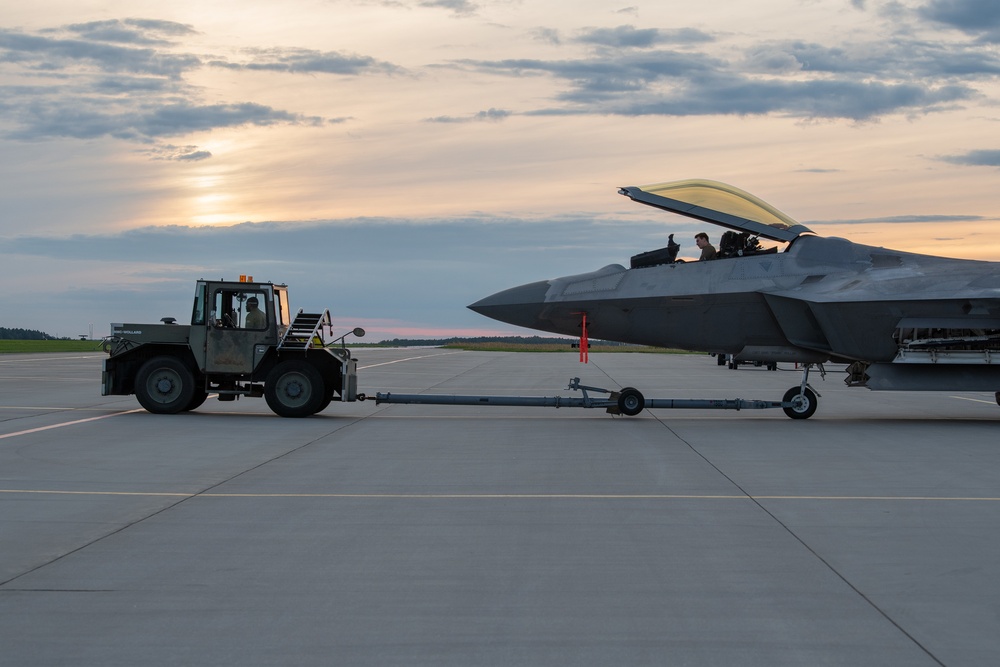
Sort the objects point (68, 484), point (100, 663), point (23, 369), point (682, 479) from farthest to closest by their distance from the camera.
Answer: point (23, 369), point (682, 479), point (68, 484), point (100, 663)

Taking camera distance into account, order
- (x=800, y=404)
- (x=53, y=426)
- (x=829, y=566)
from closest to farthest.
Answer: (x=829, y=566)
(x=53, y=426)
(x=800, y=404)

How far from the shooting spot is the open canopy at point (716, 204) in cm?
1680

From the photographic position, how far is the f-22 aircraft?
1617 centimetres

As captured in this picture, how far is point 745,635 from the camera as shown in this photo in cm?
491

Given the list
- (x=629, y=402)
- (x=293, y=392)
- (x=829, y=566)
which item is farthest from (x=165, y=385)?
(x=829, y=566)

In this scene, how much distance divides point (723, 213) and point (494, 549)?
37.1 ft

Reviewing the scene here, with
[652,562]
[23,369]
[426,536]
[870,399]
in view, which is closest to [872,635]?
[652,562]

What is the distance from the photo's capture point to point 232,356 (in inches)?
676

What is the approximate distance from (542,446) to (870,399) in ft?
46.3

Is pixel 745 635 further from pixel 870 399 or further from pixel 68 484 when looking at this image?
pixel 870 399

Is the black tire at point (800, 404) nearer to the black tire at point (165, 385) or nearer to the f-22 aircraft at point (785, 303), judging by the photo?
the f-22 aircraft at point (785, 303)

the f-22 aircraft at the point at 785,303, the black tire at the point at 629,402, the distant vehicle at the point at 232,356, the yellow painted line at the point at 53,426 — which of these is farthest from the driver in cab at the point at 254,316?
the black tire at the point at 629,402

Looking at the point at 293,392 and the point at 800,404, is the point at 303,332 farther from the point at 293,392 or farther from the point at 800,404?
the point at 800,404

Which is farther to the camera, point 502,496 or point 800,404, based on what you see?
point 800,404
